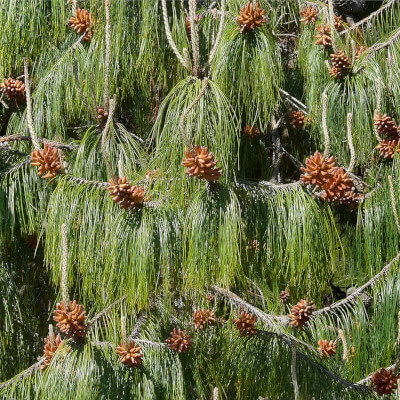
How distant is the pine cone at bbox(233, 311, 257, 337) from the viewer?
1.18 m

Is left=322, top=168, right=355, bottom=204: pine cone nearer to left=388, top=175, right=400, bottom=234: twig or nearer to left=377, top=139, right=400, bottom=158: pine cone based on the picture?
left=388, top=175, right=400, bottom=234: twig

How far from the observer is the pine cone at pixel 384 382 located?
1.09m

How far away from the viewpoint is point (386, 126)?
3.76ft

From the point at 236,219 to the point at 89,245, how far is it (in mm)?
244

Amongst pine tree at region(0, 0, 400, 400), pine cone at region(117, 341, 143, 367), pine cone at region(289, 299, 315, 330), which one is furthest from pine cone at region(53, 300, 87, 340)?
pine cone at region(289, 299, 315, 330)

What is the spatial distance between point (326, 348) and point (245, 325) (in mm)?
168

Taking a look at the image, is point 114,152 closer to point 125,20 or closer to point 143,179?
point 143,179

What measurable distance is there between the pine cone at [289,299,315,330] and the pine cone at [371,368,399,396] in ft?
0.59

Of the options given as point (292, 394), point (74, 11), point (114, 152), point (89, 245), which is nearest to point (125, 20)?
point (74, 11)

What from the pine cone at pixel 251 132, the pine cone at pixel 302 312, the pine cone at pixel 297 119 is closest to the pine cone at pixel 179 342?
the pine cone at pixel 302 312

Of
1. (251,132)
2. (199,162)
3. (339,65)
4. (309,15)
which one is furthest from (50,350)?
(309,15)

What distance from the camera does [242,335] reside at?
119cm

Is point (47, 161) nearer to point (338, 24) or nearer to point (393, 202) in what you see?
point (393, 202)

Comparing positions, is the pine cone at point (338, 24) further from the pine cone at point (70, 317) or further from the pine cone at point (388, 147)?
the pine cone at point (70, 317)
